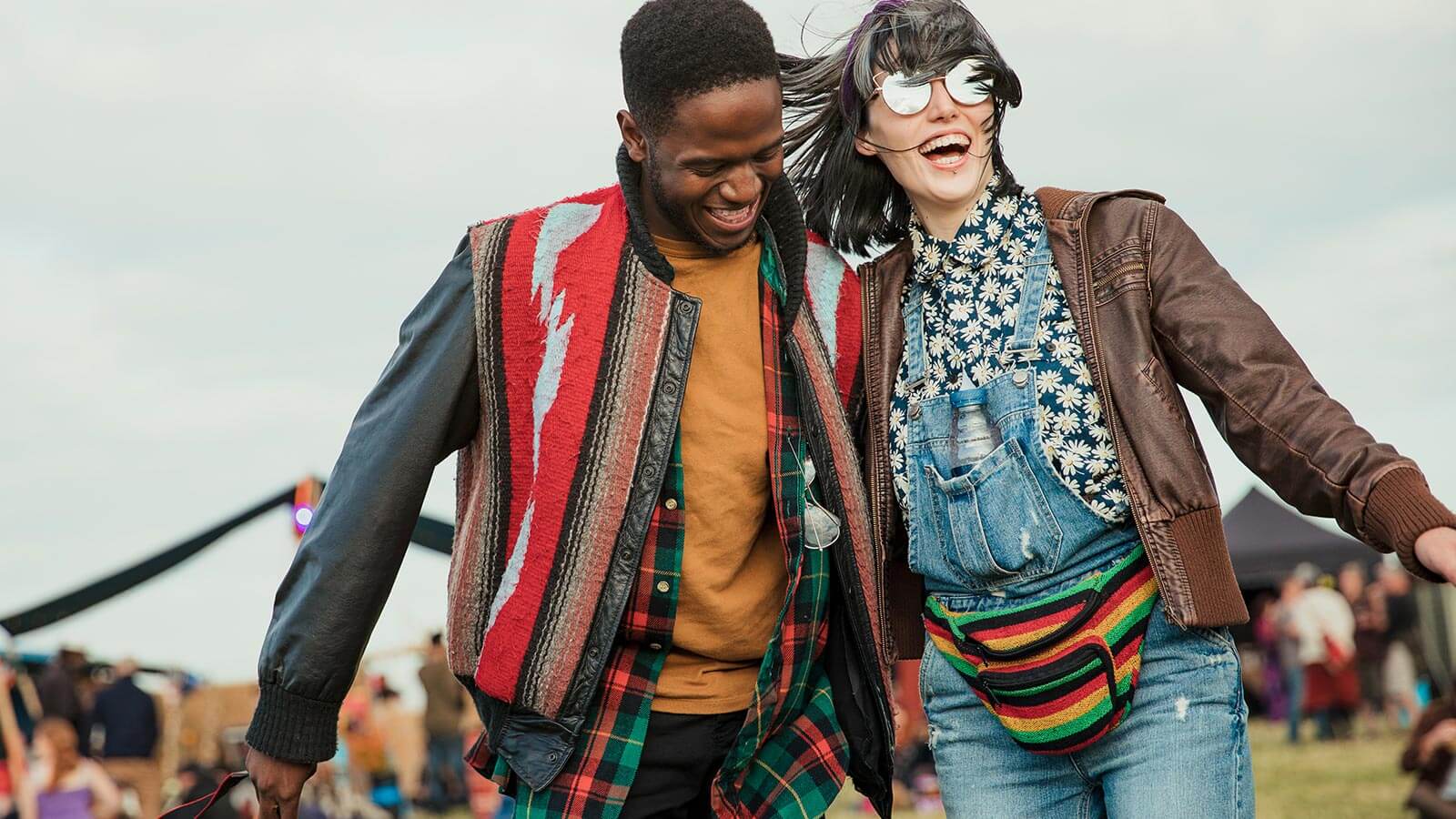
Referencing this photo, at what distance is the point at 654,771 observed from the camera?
9.58 ft

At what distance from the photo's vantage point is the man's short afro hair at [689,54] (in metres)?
2.81

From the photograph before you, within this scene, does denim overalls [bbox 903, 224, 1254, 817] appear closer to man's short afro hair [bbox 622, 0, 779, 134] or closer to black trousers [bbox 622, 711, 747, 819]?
black trousers [bbox 622, 711, 747, 819]

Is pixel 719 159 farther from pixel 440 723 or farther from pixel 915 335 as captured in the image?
pixel 440 723

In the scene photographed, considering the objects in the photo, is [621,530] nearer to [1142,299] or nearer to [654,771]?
[654,771]

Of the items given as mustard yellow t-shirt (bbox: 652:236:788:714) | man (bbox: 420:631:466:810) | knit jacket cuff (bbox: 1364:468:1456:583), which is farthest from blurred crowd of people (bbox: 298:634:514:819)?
knit jacket cuff (bbox: 1364:468:1456:583)

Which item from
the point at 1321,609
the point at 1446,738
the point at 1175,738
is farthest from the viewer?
the point at 1321,609

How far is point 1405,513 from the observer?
243 cm

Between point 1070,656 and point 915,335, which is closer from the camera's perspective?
point 1070,656

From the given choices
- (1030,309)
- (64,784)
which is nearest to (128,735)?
(64,784)

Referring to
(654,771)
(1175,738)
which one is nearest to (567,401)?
(654,771)

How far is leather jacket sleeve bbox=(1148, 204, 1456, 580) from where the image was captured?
8.07ft

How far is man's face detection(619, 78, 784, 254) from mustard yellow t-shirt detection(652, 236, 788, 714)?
12 centimetres

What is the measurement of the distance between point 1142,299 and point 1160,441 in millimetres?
268

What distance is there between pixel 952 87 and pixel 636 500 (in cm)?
104
